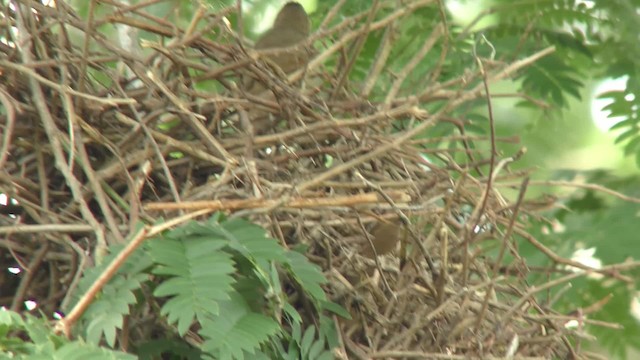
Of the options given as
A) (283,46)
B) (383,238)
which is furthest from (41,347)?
(283,46)

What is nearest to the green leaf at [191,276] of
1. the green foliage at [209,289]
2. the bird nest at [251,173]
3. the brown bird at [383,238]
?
the green foliage at [209,289]

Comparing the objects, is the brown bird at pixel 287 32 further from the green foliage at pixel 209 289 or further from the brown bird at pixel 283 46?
the green foliage at pixel 209 289

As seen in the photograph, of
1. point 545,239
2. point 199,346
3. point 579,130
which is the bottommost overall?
point 199,346

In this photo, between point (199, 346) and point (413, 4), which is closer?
point (199, 346)

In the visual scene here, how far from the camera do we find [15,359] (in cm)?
103

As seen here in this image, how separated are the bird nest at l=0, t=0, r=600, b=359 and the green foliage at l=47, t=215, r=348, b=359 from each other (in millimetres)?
83

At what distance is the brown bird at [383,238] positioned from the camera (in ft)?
4.99

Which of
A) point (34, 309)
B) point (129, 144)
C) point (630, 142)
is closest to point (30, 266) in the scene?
point (34, 309)

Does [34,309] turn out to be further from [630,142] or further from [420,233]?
[630,142]

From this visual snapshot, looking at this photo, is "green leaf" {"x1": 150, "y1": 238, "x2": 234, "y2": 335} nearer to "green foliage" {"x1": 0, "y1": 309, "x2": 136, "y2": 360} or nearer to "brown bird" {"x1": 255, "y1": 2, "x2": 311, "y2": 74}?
"green foliage" {"x1": 0, "y1": 309, "x2": 136, "y2": 360}

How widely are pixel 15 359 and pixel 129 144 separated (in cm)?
55

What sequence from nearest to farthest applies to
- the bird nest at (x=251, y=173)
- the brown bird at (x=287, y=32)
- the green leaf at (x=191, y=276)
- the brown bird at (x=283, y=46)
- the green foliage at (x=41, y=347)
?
1. the green foliage at (x=41, y=347)
2. the green leaf at (x=191, y=276)
3. the bird nest at (x=251, y=173)
4. the brown bird at (x=283, y=46)
5. the brown bird at (x=287, y=32)

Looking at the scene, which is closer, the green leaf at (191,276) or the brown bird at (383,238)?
the green leaf at (191,276)

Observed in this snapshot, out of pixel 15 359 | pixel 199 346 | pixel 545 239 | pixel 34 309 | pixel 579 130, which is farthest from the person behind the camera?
pixel 579 130
